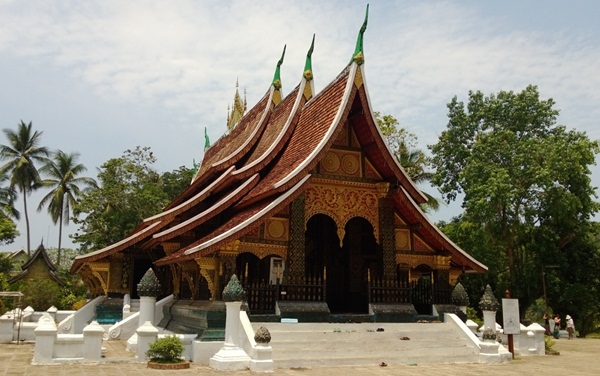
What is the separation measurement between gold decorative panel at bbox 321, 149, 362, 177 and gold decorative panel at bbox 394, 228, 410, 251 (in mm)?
1678

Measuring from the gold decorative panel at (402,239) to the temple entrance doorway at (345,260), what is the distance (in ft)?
1.63

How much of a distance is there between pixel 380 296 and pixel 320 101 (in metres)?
4.78

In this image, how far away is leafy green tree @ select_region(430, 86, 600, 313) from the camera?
2423cm

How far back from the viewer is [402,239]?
12.3 m

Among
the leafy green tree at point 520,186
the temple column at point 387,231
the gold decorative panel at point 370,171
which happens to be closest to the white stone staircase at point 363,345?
the temple column at point 387,231

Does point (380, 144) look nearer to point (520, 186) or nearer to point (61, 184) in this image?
point (520, 186)

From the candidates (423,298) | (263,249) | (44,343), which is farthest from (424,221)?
(44,343)

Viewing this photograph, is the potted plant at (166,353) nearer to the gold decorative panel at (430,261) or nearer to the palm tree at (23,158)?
the gold decorative panel at (430,261)

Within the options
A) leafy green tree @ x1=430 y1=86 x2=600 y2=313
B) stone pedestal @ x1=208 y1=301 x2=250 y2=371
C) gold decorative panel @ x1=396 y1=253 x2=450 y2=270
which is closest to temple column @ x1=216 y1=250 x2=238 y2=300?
stone pedestal @ x1=208 y1=301 x2=250 y2=371

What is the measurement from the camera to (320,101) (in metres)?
12.7

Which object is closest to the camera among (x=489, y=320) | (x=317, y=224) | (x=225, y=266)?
(x=225, y=266)

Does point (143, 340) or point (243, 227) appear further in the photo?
point (243, 227)

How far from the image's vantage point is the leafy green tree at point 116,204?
31094 mm

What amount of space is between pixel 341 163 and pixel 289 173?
67.8 inches
